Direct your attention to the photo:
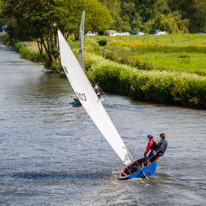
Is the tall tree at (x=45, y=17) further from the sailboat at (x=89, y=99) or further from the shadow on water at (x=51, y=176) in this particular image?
the sailboat at (x=89, y=99)

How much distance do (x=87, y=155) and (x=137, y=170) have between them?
5.50m

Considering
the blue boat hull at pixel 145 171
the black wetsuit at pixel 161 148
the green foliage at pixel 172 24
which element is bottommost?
the blue boat hull at pixel 145 171

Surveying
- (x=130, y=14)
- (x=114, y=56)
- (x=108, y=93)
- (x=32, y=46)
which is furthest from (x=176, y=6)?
(x=108, y=93)

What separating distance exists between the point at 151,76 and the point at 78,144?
1801cm

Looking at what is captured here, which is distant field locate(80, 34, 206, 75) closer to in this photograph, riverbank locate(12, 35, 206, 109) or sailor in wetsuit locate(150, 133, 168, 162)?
riverbank locate(12, 35, 206, 109)

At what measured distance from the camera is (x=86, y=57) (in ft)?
209

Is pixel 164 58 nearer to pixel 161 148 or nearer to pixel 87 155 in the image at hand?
pixel 87 155

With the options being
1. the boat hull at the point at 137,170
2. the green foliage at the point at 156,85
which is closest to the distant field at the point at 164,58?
the green foliage at the point at 156,85

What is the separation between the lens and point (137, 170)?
2080cm

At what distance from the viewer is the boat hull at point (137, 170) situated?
20500 mm

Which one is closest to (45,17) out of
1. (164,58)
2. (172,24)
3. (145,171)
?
(164,58)

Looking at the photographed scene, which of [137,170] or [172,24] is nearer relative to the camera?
[137,170]

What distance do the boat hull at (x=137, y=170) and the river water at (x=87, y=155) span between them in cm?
33

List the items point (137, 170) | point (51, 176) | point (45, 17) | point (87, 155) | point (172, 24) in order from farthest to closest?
point (172, 24) → point (45, 17) → point (87, 155) → point (51, 176) → point (137, 170)
